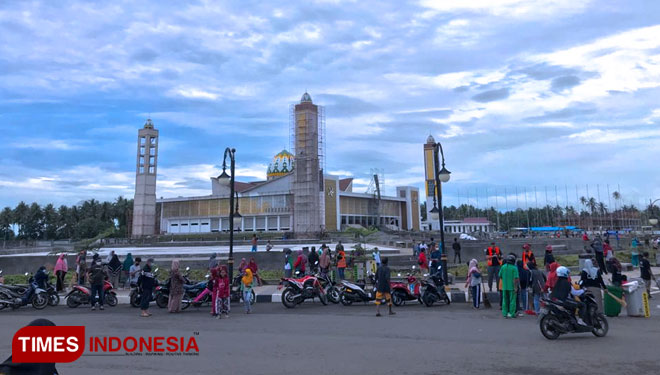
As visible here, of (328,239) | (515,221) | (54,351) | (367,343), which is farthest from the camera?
(515,221)

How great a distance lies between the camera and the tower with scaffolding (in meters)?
62.2

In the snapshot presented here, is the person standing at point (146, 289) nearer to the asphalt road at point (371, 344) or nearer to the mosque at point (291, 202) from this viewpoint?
the asphalt road at point (371, 344)

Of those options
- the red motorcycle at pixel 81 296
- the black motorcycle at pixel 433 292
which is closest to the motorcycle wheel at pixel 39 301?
the red motorcycle at pixel 81 296

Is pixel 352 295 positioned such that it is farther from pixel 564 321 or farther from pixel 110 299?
pixel 110 299

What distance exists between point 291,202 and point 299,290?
203 feet

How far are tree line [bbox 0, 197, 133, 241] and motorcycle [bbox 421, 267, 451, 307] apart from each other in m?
72.3

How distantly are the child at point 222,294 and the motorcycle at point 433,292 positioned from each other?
5302 millimetres

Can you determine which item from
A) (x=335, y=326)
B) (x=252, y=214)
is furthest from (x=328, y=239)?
(x=335, y=326)

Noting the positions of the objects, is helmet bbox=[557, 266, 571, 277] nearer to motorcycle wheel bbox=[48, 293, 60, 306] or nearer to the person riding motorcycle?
the person riding motorcycle

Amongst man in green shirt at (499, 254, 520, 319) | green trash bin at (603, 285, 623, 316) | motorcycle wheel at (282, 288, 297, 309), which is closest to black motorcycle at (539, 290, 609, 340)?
man in green shirt at (499, 254, 520, 319)

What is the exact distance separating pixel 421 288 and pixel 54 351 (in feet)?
36.6

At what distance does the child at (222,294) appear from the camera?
11.5m

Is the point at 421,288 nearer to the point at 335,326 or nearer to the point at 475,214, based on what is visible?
the point at 335,326

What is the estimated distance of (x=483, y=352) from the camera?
7262 millimetres
